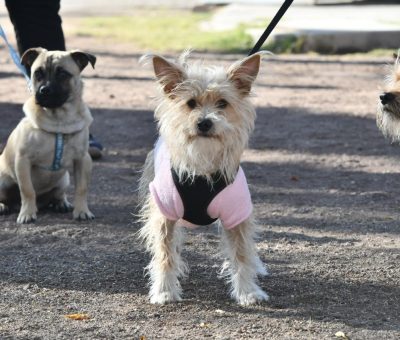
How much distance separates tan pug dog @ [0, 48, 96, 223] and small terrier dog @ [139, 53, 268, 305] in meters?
1.63

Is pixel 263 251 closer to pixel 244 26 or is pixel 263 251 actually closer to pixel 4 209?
pixel 4 209

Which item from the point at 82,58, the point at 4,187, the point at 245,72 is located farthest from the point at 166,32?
the point at 245,72

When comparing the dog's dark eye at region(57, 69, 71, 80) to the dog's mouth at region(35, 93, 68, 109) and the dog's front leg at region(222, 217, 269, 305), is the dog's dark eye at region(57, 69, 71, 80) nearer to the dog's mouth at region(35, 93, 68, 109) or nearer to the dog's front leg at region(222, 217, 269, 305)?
the dog's mouth at region(35, 93, 68, 109)

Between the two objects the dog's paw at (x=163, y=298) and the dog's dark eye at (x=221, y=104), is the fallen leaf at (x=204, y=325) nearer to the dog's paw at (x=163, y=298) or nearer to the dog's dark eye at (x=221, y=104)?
the dog's paw at (x=163, y=298)

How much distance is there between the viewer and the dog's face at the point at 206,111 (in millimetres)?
4438

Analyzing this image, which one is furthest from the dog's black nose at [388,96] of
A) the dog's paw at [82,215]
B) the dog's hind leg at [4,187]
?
the dog's hind leg at [4,187]

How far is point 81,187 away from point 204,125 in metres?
2.31

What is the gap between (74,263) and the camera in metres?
5.41

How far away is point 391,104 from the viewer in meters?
5.33

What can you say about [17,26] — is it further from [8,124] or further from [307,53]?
[307,53]

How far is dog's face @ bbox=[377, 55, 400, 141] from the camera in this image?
5324 mm

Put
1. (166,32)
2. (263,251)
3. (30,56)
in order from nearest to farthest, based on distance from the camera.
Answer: (263,251) < (30,56) < (166,32)

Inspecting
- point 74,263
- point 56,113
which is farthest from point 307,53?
point 74,263

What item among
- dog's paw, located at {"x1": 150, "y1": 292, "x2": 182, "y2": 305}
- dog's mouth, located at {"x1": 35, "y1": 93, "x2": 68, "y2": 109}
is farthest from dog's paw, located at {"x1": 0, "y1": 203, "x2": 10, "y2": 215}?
dog's paw, located at {"x1": 150, "y1": 292, "x2": 182, "y2": 305}
